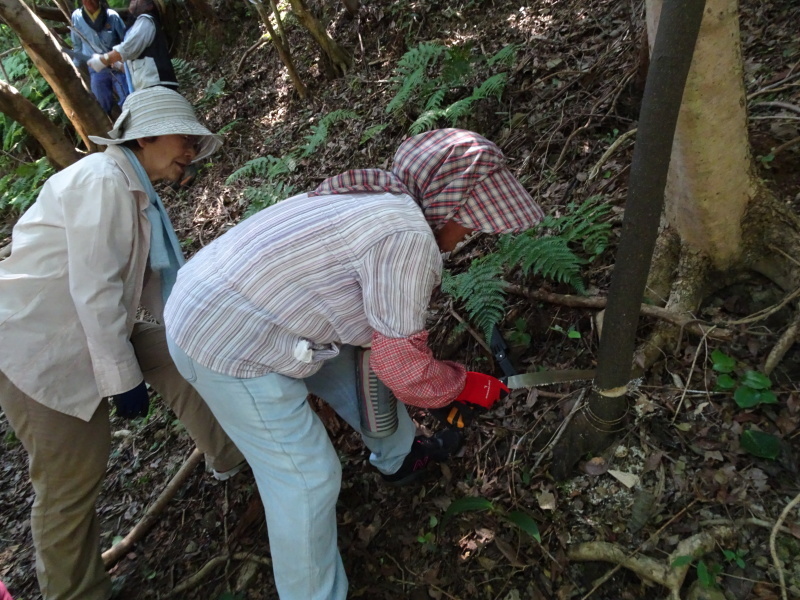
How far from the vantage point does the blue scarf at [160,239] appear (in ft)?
8.82

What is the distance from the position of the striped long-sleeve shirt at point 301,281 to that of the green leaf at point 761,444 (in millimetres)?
1584

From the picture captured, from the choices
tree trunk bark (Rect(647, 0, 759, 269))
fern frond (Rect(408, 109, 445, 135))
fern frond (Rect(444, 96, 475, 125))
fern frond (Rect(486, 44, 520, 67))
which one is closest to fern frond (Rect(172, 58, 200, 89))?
fern frond (Rect(408, 109, 445, 135))

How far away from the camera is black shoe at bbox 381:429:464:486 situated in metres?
3.14

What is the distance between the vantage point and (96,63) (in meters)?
7.18

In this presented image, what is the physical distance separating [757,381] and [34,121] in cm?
522

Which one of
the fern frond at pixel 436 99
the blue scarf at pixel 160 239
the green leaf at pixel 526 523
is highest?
the blue scarf at pixel 160 239

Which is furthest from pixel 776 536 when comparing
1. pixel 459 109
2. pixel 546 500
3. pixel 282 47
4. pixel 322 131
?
pixel 282 47

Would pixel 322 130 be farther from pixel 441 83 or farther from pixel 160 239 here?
pixel 160 239

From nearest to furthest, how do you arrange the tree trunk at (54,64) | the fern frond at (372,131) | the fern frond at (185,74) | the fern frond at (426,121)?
the tree trunk at (54,64)
the fern frond at (426,121)
the fern frond at (372,131)
the fern frond at (185,74)

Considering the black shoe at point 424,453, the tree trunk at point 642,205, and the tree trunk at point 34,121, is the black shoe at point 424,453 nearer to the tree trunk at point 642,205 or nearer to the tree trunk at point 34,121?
the tree trunk at point 642,205

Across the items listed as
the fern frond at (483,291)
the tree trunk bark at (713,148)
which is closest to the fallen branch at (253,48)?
the fern frond at (483,291)

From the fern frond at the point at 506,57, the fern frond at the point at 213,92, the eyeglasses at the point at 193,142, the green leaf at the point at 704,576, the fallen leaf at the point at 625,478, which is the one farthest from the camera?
the fern frond at the point at 213,92

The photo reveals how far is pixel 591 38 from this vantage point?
5008mm

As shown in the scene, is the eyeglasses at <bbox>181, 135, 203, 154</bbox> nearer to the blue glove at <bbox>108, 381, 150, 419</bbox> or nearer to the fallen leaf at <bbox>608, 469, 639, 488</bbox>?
the blue glove at <bbox>108, 381, 150, 419</bbox>
